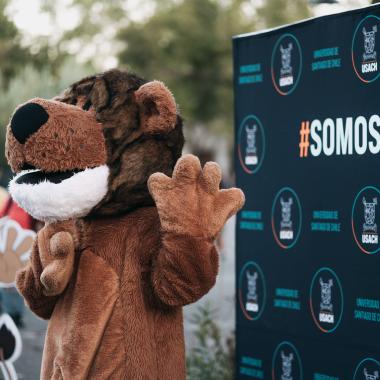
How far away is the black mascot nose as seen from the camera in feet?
13.4

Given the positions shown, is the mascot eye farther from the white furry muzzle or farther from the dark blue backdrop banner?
the dark blue backdrop banner

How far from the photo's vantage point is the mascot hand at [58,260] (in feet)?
13.6

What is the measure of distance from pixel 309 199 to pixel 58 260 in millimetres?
1571

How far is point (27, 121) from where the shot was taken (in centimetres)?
410

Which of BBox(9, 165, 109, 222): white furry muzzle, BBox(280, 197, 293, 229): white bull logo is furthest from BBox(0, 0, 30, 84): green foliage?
BBox(9, 165, 109, 222): white furry muzzle

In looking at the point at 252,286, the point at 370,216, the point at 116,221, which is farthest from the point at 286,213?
the point at 116,221

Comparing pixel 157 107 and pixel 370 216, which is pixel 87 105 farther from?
pixel 370 216

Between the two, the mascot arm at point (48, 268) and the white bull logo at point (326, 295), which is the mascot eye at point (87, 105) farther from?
the white bull logo at point (326, 295)

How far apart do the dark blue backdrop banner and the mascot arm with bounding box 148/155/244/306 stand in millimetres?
1036

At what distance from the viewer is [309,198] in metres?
5.16

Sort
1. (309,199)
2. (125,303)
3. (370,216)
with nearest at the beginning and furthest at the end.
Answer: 1. (125,303)
2. (370,216)
3. (309,199)

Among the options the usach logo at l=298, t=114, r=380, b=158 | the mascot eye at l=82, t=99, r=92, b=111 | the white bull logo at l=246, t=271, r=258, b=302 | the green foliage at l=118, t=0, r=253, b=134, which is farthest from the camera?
the green foliage at l=118, t=0, r=253, b=134

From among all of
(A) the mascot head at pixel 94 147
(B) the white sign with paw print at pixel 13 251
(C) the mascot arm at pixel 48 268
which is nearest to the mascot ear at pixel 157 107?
(A) the mascot head at pixel 94 147

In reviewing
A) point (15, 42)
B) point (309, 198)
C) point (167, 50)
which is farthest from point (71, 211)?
point (167, 50)
